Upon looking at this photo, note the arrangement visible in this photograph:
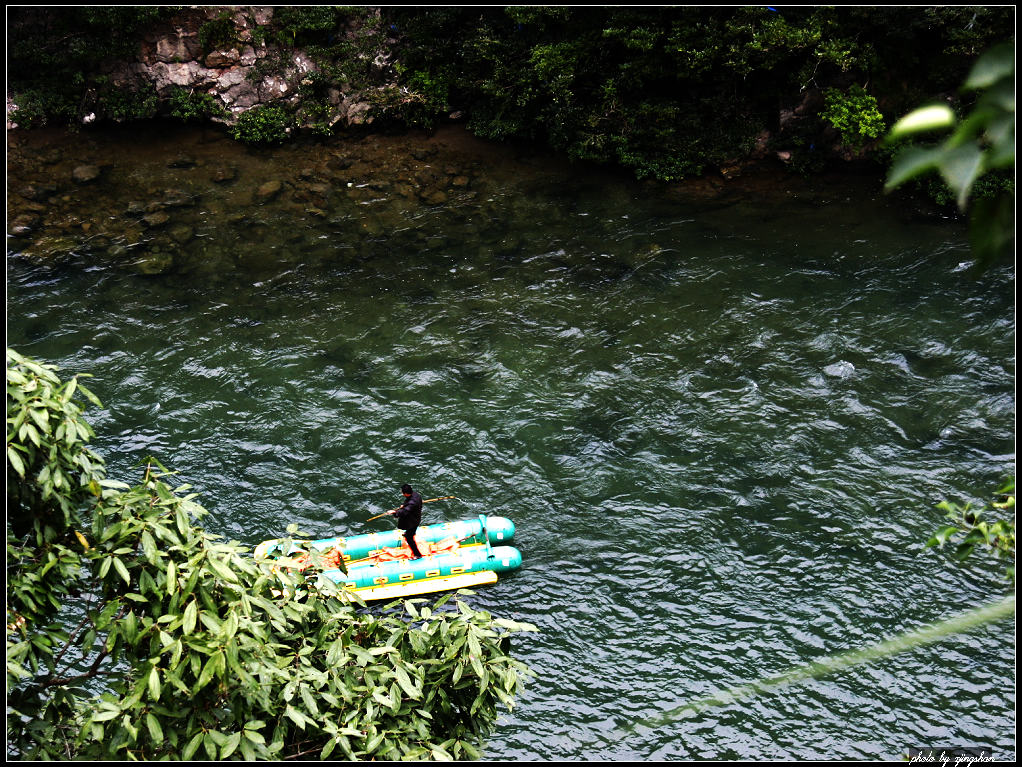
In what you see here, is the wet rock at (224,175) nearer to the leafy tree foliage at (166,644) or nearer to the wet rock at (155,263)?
the wet rock at (155,263)

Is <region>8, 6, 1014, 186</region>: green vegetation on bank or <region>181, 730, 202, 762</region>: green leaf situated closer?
<region>181, 730, 202, 762</region>: green leaf

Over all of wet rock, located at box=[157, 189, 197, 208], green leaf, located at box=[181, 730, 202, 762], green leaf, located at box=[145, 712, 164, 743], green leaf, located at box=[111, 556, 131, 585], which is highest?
green leaf, located at box=[111, 556, 131, 585]

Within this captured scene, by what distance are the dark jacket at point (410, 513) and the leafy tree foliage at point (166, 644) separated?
570 centimetres

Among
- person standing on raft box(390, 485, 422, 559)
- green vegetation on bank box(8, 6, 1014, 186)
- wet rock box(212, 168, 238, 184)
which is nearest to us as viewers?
person standing on raft box(390, 485, 422, 559)

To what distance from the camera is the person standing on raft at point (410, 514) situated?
1123 cm

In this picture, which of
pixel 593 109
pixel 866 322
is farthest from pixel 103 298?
pixel 866 322

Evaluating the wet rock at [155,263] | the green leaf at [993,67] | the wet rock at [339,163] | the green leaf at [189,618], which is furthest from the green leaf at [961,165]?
the wet rock at [339,163]

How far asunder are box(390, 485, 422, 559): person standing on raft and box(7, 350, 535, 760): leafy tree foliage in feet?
18.7

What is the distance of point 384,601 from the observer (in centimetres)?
1138

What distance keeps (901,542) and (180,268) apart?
1330 centimetres

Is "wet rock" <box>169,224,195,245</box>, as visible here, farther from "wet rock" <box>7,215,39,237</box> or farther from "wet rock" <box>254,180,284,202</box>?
"wet rock" <box>7,215,39,237</box>

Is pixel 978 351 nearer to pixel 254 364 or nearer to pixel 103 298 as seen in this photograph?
pixel 254 364

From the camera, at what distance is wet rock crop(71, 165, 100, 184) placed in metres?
18.9

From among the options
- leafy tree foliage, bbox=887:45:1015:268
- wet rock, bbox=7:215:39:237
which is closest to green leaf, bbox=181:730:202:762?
leafy tree foliage, bbox=887:45:1015:268
